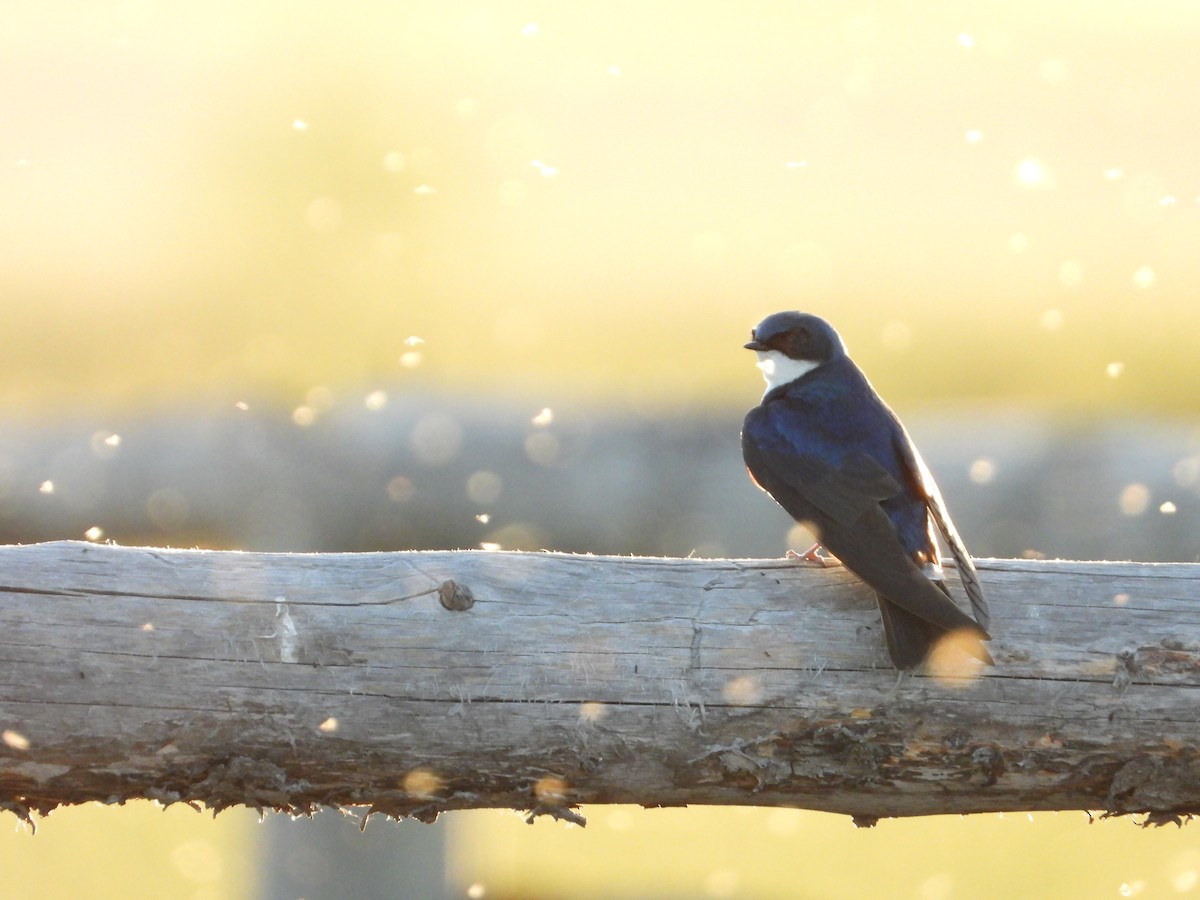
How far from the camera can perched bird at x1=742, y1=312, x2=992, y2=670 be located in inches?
110

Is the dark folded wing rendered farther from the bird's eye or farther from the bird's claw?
the bird's eye

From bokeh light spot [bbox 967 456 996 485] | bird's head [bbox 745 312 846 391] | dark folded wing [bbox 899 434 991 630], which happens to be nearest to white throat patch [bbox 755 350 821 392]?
bird's head [bbox 745 312 846 391]

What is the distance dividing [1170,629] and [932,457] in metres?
1.74

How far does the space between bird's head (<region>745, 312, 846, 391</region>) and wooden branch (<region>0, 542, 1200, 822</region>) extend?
1468 millimetres

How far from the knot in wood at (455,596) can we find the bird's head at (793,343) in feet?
5.25

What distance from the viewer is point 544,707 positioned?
108 inches

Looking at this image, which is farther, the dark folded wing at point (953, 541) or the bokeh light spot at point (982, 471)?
the bokeh light spot at point (982, 471)

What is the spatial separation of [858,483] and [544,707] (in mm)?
1102

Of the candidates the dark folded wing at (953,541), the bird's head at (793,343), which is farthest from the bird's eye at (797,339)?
the dark folded wing at (953,541)

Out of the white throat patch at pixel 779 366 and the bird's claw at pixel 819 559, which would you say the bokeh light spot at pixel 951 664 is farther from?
the white throat patch at pixel 779 366

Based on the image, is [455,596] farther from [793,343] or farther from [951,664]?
[793,343]

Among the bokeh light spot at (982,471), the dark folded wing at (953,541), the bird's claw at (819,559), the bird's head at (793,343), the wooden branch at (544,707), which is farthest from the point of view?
the bokeh light spot at (982,471)

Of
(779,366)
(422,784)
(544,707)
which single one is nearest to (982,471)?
(779,366)

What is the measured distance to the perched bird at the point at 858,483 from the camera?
278 cm
